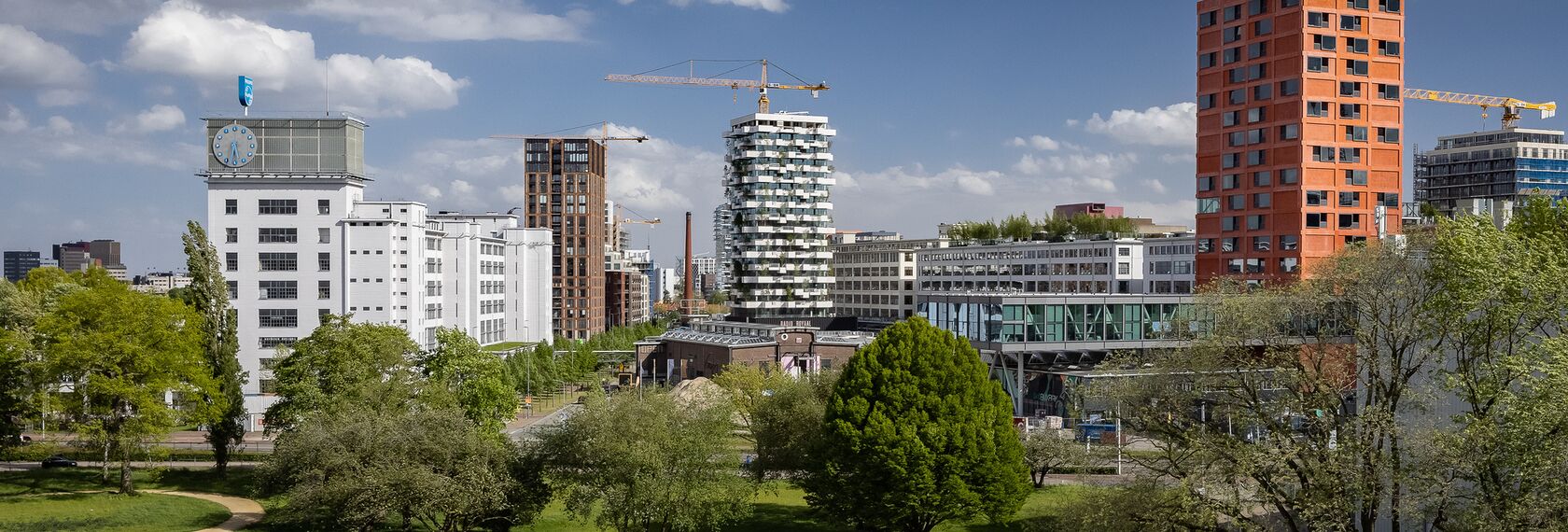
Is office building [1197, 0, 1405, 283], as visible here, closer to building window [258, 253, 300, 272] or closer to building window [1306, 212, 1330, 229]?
building window [1306, 212, 1330, 229]

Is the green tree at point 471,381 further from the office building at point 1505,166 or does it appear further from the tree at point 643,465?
the office building at point 1505,166

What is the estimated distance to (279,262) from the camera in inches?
3703

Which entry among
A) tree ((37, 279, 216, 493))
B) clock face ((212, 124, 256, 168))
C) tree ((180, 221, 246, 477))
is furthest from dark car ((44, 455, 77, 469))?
clock face ((212, 124, 256, 168))

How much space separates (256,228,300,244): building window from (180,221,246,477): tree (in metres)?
23.1

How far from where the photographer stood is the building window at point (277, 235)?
9319cm

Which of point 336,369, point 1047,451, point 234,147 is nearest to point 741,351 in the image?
point 234,147

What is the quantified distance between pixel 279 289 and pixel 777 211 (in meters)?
68.2

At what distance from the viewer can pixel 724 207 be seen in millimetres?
162250

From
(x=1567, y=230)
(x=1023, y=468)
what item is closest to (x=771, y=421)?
(x=1023, y=468)

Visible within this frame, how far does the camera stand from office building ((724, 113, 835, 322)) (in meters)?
148

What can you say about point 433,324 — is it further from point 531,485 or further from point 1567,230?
point 1567,230

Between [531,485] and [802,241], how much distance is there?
10338cm

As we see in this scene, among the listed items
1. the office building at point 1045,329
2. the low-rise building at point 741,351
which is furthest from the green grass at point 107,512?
the low-rise building at point 741,351

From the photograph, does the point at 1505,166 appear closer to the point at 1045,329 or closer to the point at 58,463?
the point at 1045,329
